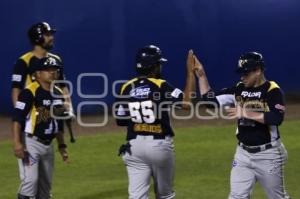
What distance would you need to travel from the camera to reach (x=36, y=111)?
7.43 metres

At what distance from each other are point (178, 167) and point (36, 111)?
409cm

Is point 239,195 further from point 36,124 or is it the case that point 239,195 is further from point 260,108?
point 36,124

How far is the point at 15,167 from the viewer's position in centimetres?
1123

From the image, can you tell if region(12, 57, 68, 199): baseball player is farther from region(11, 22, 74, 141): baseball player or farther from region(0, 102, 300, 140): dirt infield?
region(0, 102, 300, 140): dirt infield

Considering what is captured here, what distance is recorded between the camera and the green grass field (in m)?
9.48

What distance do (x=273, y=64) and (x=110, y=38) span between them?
3602 millimetres

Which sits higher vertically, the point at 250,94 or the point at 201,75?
the point at 201,75

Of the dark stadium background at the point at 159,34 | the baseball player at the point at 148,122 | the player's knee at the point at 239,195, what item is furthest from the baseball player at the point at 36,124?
the dark stadium background at the point at 159,34

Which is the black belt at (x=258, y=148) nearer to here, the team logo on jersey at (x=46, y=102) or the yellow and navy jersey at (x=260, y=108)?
the yellow and navy jersey at (x=260, y=108)

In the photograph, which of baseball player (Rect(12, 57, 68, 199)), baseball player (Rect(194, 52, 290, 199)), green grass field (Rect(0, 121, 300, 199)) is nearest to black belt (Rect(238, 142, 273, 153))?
baseball player (Rect(194, 52, 290, 199))

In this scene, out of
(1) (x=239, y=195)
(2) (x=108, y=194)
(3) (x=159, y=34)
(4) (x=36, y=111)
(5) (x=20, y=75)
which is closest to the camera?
(1) (x=239, y=195)

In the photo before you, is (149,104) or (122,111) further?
(122,111)

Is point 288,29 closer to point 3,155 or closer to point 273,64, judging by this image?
point 273,64

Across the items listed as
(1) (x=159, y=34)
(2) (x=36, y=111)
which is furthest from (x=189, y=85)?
(1) (x=159, y=34)
